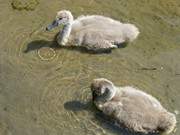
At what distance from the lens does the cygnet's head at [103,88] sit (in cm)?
586

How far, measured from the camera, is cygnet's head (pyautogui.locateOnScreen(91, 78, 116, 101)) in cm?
586

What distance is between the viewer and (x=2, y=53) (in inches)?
261

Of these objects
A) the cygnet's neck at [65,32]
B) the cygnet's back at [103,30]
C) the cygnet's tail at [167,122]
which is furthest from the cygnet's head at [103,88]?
the cygnet's neck at [65,32]

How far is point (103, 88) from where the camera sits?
5.86 meters

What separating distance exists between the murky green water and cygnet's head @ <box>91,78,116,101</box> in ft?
0.98

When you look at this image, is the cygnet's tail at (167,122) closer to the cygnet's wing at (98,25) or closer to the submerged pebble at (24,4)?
the cygnet's wing at (98,25)

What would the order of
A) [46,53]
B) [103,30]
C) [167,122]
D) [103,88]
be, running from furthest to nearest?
[46,53], [103,30], [103,88], [167,122]

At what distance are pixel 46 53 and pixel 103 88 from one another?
1114mm

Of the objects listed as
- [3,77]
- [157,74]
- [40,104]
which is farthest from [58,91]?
[157,74]

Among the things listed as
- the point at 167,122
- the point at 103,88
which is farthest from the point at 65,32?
the point at 167,122

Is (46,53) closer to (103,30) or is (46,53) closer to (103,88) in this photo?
(103,30)

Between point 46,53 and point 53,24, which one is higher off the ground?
point 53,24

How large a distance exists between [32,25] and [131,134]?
1911 mm

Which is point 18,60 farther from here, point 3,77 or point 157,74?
point 157,74
